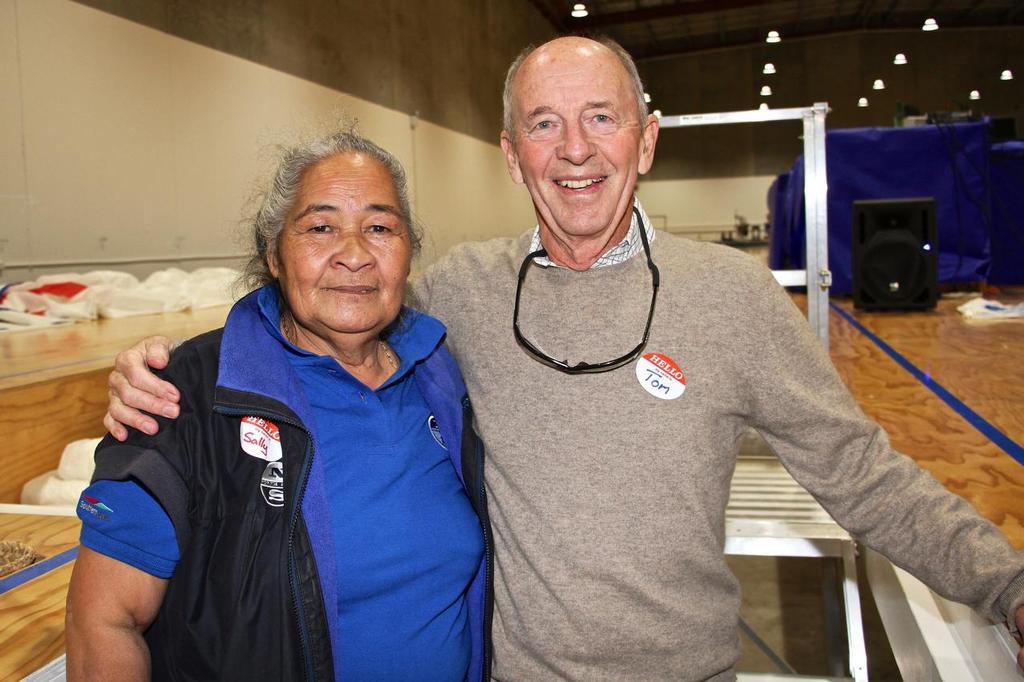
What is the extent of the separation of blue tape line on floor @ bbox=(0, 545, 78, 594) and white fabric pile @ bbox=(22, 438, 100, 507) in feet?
1.46

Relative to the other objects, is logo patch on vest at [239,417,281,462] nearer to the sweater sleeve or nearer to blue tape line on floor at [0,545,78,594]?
blue tape line on floor at [0,545,78,594]

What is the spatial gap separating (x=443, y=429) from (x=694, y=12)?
17433mm

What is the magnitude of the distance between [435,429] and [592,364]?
0.99 ft

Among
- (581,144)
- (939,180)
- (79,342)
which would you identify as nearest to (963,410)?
(581,144)

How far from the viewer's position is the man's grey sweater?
1.30m

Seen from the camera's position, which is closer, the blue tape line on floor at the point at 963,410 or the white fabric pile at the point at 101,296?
the blue tape line on floor at the point at 963,410

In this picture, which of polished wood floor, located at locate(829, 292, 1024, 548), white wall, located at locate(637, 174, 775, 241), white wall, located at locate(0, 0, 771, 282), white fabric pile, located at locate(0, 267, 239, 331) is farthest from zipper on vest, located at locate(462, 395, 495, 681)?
white wall, located at locate(637, 174, 775, 241)

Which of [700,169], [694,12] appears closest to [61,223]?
[694,12]

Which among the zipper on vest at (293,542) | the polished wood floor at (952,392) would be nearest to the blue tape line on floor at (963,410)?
the polished wood floor at (952,392)

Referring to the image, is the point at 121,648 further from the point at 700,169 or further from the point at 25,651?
the point at 700,169

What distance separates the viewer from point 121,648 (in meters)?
1.05

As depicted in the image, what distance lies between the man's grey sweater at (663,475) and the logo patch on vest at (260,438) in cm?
42

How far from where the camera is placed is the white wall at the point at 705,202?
19797 mm

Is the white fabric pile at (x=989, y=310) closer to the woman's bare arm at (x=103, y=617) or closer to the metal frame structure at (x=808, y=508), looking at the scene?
the metal frame structure at (x=808, y=508)
